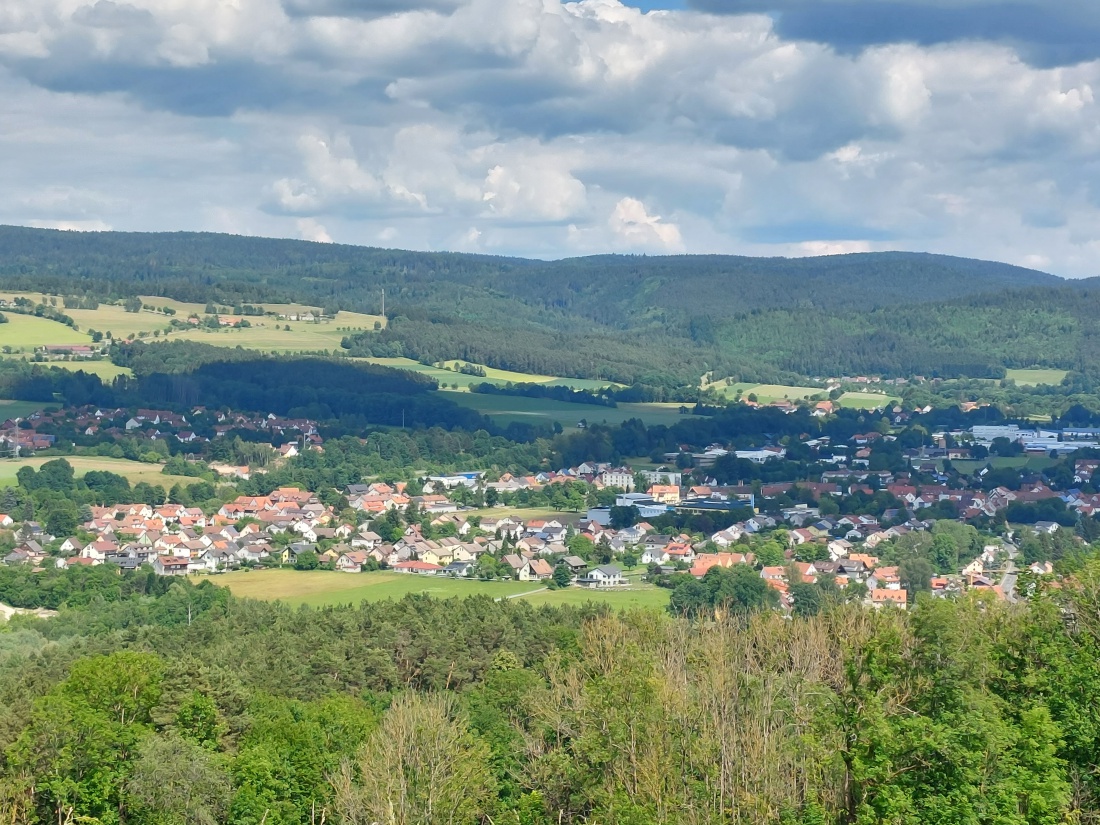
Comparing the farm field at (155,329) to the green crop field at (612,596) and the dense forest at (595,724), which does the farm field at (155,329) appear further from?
the dense forest at (595,724)

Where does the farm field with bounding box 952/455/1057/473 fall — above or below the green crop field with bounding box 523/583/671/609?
above

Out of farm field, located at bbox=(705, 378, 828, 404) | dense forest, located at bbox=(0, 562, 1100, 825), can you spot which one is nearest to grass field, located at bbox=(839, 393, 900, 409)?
farm field, located at bbox=(705, 378, 828, 404)

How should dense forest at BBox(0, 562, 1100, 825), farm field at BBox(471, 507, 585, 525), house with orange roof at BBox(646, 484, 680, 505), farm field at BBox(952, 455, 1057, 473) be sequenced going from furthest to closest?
farm field at BBox(952, 455, 1057, 473)
house with orange roof at BBox(646, 484, 680, 505)
farm field at BBox(471, 507, 585, 525)
dense forest at BBox(0, 562, 1100, 825)

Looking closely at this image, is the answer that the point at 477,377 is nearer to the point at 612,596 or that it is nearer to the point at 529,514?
the point at 529,514

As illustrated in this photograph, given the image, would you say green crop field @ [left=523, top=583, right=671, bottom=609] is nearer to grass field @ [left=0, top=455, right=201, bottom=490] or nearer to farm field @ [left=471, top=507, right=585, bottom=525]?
farm field @ [left=471, top=507, right=585, bottom=525]

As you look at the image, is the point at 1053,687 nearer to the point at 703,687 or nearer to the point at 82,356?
the point at 703,687

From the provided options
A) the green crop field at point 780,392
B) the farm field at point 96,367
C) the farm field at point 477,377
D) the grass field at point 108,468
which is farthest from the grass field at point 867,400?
the grass field at point 108,468

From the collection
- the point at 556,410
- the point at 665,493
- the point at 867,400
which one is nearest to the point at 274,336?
the point at 556,410
